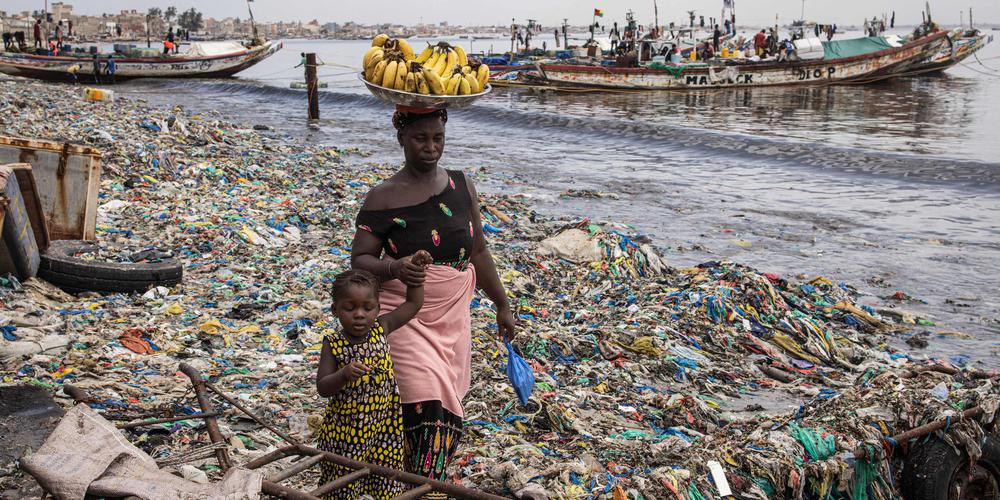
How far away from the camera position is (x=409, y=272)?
7.59 ft

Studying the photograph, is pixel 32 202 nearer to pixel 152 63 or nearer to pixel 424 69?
pixel 424 69

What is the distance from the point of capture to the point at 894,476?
332 centimetres

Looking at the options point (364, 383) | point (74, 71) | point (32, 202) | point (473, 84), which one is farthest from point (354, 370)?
point (74, 71)

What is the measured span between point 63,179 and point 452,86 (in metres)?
4.50

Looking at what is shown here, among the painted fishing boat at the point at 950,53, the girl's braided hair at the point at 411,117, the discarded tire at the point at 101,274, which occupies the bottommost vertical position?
the discarded tire at the point at 101,274

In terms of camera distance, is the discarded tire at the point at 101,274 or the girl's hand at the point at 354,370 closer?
the girl's hand at the point at 354,370

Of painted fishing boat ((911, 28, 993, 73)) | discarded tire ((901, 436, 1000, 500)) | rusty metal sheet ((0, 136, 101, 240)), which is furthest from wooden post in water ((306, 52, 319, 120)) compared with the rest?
painted fishing boat ((911, 28, 993, 73))

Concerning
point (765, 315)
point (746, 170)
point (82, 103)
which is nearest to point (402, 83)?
point (765, 315)

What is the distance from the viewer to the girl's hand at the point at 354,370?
2.20 m

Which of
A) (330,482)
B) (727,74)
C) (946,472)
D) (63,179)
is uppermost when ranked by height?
(727,74)

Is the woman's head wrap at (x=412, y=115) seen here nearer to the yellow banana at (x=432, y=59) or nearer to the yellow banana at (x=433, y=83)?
the yellow banana at (x=433, y=83)

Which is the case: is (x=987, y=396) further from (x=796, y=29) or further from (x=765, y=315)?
(x=796, y=29)

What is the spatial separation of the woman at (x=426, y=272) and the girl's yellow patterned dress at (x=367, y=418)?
0.06 meters

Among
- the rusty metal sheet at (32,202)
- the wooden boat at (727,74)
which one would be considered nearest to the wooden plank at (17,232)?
the rusty metal sheet at (32,202)
